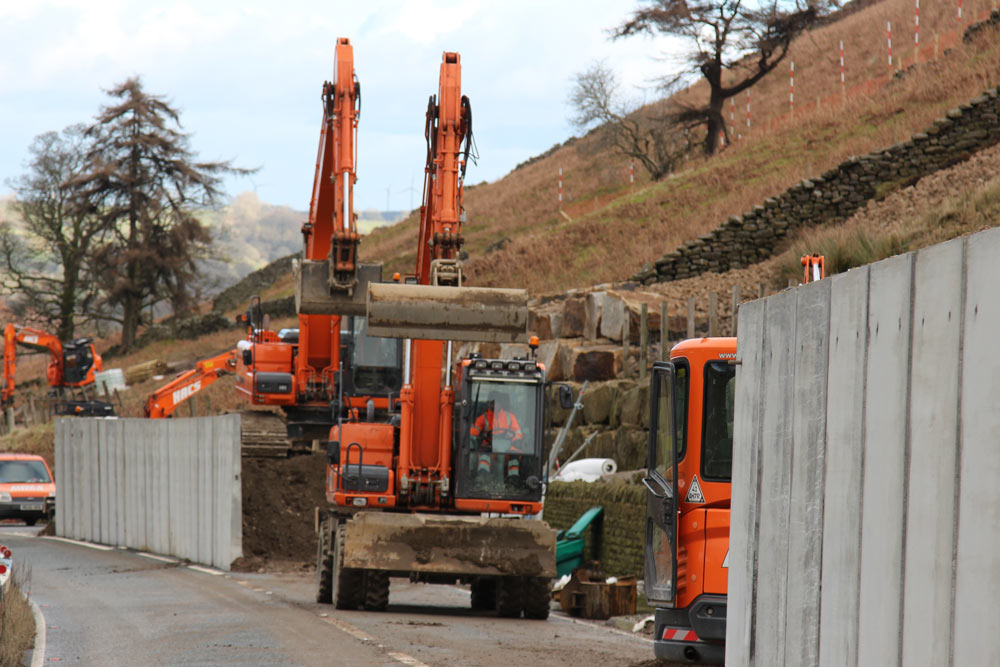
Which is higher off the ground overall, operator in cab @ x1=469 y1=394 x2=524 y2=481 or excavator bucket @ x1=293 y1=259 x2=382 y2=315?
excavator bucket @ x1=293 y1=259 x2=382 y2=315

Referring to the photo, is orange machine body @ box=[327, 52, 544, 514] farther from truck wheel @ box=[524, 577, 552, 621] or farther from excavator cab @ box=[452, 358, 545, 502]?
truck wheel @ box=[524, 577, 552, 621]

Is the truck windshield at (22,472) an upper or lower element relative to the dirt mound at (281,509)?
lower

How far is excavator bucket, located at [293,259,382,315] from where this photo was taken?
1460 centimetres

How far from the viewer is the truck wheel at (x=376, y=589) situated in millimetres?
14367

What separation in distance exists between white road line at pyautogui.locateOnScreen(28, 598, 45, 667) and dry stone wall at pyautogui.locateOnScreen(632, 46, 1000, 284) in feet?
56.4

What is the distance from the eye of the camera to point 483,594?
15.6m

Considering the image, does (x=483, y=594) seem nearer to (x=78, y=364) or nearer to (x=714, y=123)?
(x=78, y=364)

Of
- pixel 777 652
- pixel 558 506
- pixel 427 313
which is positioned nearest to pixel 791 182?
pixel 558 506

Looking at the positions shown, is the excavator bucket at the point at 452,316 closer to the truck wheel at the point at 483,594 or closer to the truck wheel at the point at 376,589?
the truck wheel at the point at 376,589

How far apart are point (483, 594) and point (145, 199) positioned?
44.1 meters

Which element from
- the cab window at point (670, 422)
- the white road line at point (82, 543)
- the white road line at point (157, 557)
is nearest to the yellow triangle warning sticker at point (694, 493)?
the cab window at point (670, 422)

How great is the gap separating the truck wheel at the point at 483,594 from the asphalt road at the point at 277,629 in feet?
0.58

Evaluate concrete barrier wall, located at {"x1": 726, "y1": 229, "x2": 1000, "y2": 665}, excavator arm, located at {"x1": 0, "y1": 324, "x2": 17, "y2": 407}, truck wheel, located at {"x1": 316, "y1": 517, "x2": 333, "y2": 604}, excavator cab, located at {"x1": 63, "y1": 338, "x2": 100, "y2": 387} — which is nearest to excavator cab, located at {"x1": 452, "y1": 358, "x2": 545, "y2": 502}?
truck wheel, located at {"x1": 316, "y1": 517, "x2": 333, "y2": 604}

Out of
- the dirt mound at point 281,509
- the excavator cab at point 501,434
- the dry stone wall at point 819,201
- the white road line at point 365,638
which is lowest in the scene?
the dirt mound at point 281,509
